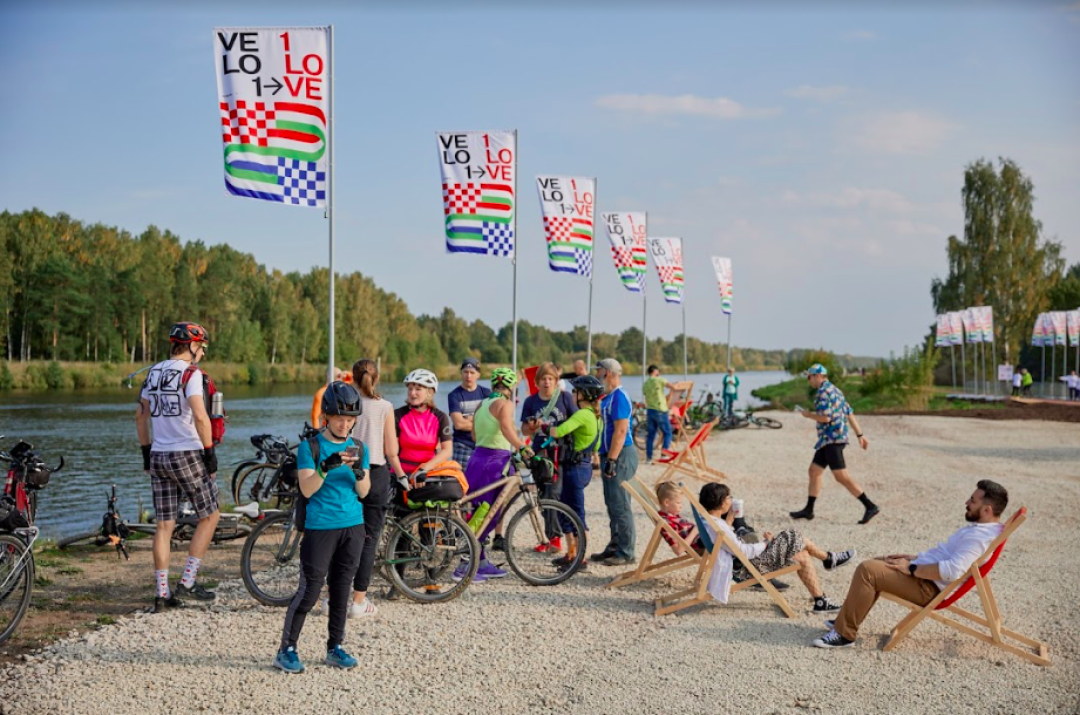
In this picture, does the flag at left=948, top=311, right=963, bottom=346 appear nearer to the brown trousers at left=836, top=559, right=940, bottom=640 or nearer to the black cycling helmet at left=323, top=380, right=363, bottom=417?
the brown trousers at left=836, top=559, right=940, bottom=640

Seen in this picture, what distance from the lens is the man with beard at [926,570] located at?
5258mm

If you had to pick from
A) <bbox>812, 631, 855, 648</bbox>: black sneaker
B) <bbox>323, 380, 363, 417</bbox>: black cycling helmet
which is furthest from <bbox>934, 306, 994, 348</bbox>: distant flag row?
<bbox>323, 380, 363, 417</bbox>: black cycling helmet

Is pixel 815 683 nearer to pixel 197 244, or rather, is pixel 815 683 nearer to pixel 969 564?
pixel 969 564

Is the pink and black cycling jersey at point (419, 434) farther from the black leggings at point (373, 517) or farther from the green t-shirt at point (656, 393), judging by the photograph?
the green t-shirt at point (656, 393)

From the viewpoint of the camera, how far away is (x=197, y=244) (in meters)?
86.5

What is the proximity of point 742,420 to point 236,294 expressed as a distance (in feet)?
219

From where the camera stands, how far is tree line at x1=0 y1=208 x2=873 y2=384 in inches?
2484

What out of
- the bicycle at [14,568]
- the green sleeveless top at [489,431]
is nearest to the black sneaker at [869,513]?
the green sleeveless top at [489,431]

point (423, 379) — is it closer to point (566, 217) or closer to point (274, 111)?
point (274, 111)

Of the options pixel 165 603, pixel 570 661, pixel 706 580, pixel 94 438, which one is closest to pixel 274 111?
pixel 165 603

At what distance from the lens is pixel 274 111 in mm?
8766

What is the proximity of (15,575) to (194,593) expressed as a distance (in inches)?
46.4

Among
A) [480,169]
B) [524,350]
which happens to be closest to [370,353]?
[524,350]

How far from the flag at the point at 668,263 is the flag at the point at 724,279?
5.78 m
